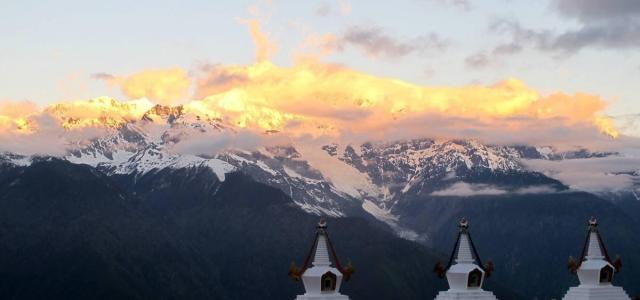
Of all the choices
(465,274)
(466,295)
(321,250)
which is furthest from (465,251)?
(321,250)

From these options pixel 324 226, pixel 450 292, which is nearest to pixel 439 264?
pixel 450 292

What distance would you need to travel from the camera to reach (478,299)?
488 feet

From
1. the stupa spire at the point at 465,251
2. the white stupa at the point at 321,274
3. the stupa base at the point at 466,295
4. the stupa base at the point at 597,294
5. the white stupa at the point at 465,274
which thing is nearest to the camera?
the white stupa at the point at 321,274

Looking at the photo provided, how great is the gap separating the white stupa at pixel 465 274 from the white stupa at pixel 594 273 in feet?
39.9

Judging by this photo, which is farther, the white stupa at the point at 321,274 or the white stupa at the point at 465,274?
the white stupa at the point at 465,274

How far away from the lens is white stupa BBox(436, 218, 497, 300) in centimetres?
14938

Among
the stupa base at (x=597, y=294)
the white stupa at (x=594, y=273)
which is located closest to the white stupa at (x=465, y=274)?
the stupa base at (x=597, y=294)

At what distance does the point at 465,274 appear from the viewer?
150m

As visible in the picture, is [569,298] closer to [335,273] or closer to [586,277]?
[586,277]

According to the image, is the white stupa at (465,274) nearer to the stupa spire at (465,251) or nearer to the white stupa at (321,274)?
the stupa spire at (465,251)

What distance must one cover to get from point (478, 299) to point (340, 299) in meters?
15.6

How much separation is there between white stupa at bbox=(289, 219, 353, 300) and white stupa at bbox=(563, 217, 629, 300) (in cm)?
2792

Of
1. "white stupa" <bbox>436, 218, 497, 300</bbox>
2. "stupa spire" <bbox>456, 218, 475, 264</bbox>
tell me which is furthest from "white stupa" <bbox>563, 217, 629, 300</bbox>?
"stupa spire" <bbox>456, 218, 475, 264</bbox>

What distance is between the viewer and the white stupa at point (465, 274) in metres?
149
